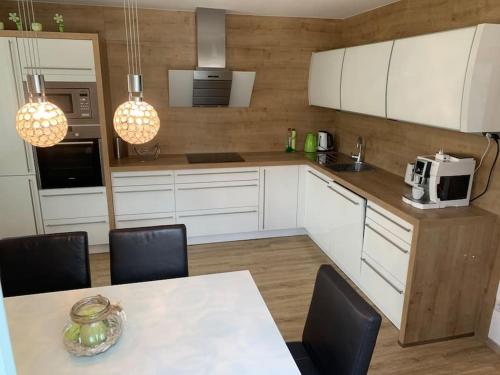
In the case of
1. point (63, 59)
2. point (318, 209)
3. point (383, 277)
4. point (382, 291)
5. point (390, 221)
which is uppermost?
point (63, 59)

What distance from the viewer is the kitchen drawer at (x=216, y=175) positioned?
3801mm

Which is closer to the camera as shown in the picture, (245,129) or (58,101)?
(58,101)

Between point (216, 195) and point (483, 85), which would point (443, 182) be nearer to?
point (483, 85)

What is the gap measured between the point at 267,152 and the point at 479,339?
275 centimetres

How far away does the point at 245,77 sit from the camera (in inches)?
157

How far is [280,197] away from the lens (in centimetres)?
409

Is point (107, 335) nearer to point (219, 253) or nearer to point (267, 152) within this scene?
point (219, 253)

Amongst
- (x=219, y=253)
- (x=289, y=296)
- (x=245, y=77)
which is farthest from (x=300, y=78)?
(x=289, y=296)

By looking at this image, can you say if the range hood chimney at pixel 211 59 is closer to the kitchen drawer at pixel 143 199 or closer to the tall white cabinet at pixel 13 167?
the kitchen drawer at pixel 143 199

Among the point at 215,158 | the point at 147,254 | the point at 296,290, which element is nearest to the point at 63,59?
the point at 215,158

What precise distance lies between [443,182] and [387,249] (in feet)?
1.95

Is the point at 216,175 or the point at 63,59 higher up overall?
the point at 63,59

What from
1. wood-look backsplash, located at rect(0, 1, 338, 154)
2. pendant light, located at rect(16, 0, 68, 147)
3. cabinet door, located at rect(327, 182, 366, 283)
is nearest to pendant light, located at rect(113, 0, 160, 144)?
pendant light, located at rect(16, 0, 68, 147)

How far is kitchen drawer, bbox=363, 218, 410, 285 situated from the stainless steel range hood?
6.69 feet
